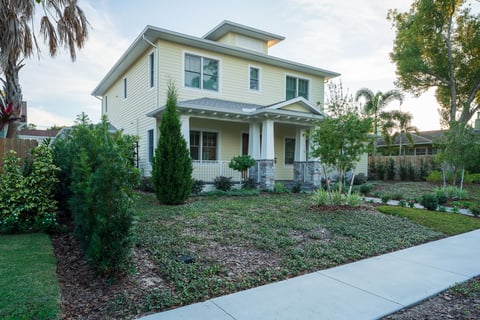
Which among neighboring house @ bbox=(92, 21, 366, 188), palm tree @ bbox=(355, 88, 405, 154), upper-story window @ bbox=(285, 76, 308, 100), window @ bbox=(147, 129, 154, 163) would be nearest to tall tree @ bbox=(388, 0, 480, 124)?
palm tree @ bbox=(355, 88, 405, 154)

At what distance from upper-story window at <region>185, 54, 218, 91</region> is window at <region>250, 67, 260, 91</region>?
198 cm

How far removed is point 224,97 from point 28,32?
7.36m

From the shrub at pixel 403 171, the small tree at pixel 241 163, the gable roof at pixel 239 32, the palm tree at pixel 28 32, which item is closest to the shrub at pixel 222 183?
the small tree at pixel 241 163

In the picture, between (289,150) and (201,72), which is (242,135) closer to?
(289,150)

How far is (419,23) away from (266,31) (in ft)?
34.8

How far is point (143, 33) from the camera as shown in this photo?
36.8 feet

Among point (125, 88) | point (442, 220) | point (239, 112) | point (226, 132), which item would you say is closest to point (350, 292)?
point (442, 220)

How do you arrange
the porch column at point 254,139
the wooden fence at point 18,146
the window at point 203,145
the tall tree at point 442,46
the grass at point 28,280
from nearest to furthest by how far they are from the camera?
the grass at point 28,280 < the wooden fence at point 18,146 < the porch column at point 254,139 < the window at point 203,145 < the tall tree at point 442,46

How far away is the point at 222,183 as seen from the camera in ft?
37.8

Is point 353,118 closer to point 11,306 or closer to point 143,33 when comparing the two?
point 11,306

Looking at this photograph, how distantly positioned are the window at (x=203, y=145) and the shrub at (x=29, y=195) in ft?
24.1

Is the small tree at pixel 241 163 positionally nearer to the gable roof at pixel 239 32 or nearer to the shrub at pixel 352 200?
the shrub at pixel 352 200

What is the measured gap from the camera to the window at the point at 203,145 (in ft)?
42.2

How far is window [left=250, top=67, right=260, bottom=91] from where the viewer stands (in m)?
14.2
